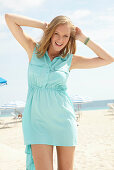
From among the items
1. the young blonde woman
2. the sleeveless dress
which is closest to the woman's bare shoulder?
the young blonde woman

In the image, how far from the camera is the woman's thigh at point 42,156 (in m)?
2.25

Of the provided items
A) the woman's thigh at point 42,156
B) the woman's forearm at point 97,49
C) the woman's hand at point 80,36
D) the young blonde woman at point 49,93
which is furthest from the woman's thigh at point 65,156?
the woman's hand at point 80,36

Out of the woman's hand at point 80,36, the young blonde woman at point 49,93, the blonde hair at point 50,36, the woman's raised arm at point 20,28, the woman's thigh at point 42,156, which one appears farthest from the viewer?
the woman's hand at point 80,36

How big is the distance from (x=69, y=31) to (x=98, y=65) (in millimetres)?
562

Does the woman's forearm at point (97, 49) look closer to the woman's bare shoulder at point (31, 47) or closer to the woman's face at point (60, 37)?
the woman's face at point (60, 37)

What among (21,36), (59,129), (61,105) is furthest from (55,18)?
(59,129)

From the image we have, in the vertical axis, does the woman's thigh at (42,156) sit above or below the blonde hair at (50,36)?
below

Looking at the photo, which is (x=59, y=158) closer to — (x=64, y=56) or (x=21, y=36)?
(x=64, y=56)

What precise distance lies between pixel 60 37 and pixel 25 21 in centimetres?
43

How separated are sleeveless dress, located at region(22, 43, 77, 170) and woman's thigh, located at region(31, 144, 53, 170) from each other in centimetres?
5

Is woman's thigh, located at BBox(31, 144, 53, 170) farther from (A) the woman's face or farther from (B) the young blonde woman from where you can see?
(A) the woman's face

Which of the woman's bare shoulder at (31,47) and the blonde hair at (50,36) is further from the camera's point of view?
the woman's bare shoulder at (31,47)

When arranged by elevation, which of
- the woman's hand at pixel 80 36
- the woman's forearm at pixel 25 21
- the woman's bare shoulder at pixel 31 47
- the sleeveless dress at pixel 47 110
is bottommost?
the sleeveless dress at pixel 47 110

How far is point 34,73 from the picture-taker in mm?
2477
